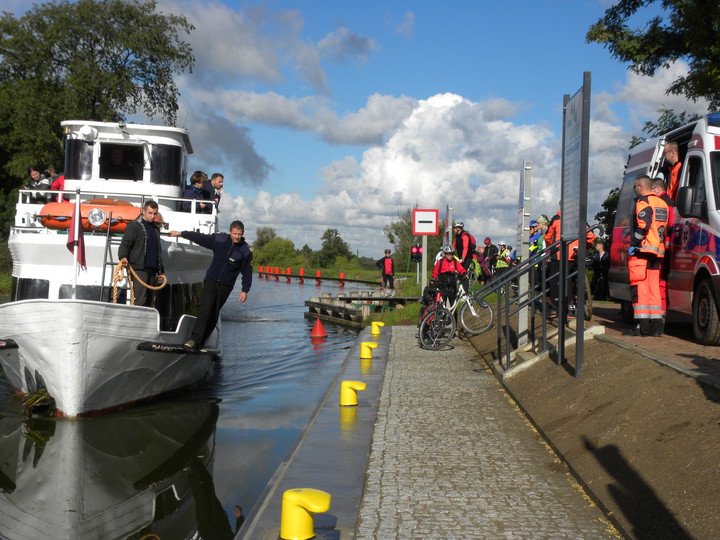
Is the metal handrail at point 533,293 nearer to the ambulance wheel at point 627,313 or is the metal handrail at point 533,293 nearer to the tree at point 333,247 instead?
the ambulance wheel at point 627,313

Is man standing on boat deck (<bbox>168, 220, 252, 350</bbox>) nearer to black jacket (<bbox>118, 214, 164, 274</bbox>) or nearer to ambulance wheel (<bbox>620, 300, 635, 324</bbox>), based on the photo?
black jacket (<bbox>118, 214, 164, 274</bbox>)

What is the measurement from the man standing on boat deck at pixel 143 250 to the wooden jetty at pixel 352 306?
51.4 ft

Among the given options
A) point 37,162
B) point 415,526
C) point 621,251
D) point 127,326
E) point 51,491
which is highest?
point 37,162

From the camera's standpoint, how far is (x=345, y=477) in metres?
6.28

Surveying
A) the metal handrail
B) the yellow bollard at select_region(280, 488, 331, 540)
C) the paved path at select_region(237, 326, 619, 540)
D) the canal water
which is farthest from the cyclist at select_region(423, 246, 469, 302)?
the yellow bollard at select_region(280, 488, 331, 540)

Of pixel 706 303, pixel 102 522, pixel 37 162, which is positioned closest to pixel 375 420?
pixel 102 522

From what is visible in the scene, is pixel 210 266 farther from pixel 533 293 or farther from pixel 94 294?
pixel 533 293

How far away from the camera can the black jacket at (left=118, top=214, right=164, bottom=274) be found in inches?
435

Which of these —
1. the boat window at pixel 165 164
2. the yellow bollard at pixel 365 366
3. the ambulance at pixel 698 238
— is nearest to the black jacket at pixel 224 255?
the yellow bollard at pixel 365 366

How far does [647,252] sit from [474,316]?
757 centimetres

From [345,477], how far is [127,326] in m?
5.72

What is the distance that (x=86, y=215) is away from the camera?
11570mm

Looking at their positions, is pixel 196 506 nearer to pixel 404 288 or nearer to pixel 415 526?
pixel 415 526

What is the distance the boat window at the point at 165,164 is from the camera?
15.2m
